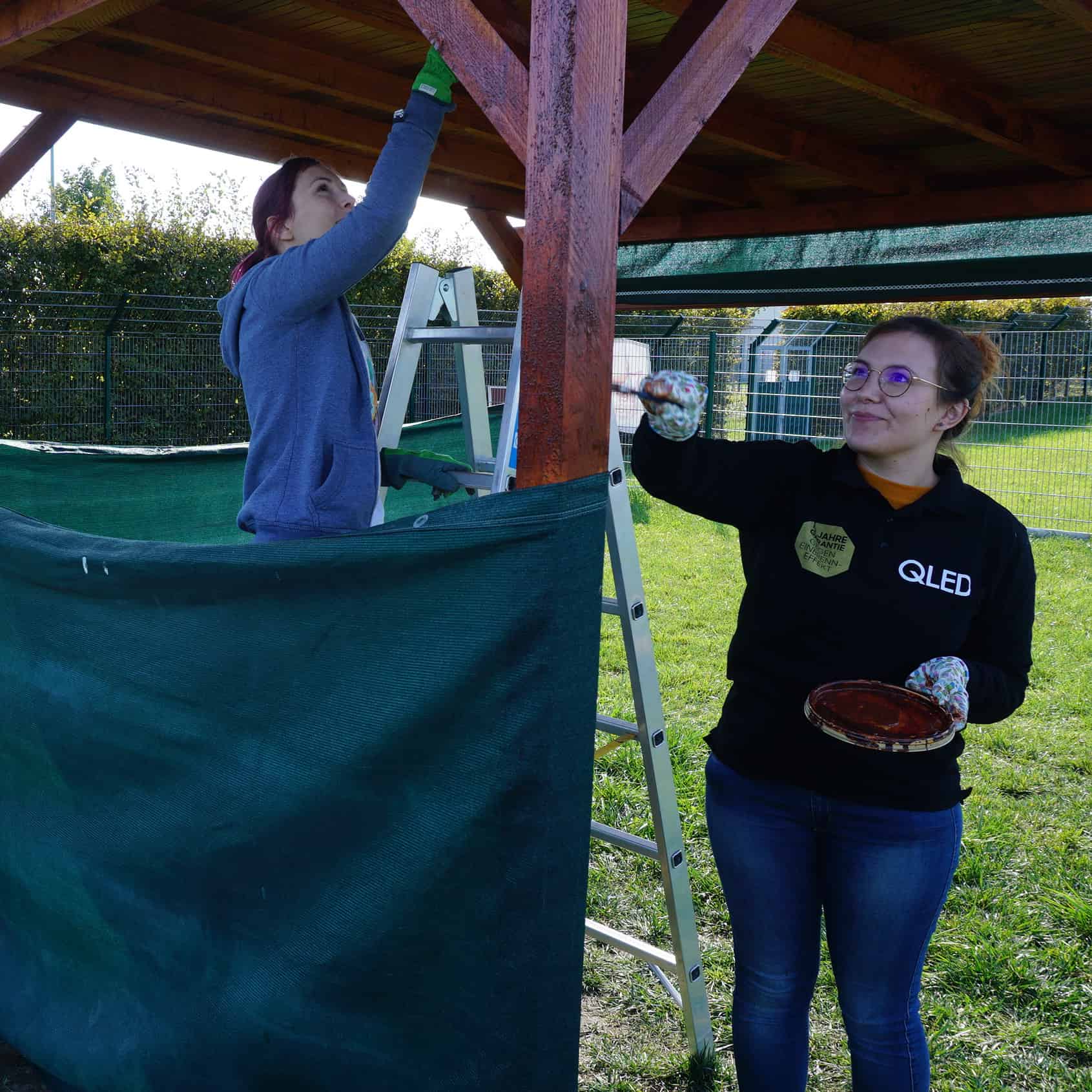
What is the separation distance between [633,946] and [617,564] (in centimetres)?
98

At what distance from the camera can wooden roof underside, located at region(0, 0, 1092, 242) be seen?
125 inches

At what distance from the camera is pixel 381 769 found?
152cm

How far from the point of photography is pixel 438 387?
1134 cm

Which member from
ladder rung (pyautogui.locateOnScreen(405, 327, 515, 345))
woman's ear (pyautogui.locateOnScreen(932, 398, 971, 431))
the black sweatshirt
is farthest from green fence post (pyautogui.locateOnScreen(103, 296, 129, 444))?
woman's ear (pyautogui.locateOnScreen(932, 398, 971, 431))

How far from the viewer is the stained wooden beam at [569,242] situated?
1.54 m

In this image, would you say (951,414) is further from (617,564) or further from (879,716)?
(617,564)

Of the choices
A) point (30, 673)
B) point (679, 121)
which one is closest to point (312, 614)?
point (30, 673)

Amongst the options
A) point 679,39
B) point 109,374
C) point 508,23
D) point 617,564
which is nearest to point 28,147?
point 508,23

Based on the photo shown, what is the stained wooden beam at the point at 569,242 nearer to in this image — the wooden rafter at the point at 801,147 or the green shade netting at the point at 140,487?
the green shade netting at the point at 140,487

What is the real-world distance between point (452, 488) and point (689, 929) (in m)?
1.12

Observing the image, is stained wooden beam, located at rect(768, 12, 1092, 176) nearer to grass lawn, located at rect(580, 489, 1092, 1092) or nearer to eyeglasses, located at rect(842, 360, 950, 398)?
eyeglasses, located at rect(842, 360, 950, 398)

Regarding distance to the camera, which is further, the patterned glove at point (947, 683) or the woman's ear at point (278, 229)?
the woman's ear at point (278, 229)

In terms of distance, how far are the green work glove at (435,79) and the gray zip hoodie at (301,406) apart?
20cm

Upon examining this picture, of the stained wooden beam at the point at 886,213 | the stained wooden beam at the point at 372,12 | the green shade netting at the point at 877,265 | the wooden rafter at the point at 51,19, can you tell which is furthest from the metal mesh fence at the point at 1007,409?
the wooden rafter at the point at 51,19
